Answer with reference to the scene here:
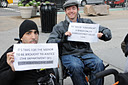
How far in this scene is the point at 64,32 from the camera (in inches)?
119

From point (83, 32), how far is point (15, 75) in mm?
1236

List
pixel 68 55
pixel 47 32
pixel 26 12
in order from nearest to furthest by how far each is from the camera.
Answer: pixel 68 55, pixel 47 32, pixel 26 12

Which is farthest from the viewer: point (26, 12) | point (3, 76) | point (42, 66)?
point (26, 12)

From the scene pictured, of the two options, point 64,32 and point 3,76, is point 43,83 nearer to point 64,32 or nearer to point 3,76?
point 3,76

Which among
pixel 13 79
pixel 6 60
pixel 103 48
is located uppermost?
pixel 6 60

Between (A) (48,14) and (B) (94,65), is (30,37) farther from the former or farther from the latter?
(A) (48,14)

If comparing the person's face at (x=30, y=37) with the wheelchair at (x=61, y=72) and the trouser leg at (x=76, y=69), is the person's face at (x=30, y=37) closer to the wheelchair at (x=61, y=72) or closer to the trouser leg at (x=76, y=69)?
the wheelchair at (x=61, y=72)

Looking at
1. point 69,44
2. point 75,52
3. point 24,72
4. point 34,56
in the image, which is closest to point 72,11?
point 69,44

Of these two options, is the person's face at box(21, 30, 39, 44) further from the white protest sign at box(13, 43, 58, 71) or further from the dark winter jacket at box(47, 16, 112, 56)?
the dark winter jacket at box(47, 16, 112, 56)

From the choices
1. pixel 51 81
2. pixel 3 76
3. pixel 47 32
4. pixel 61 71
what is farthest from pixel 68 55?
pixel 47 32

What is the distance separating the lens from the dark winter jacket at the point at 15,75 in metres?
2.06

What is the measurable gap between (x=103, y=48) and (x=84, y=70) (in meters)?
3.07

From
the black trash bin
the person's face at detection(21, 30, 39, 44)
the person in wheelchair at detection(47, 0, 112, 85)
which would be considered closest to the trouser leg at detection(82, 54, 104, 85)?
the person in wheelchair at detection(47, 0, 112, 85)

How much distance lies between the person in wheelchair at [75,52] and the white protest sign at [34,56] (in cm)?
53
